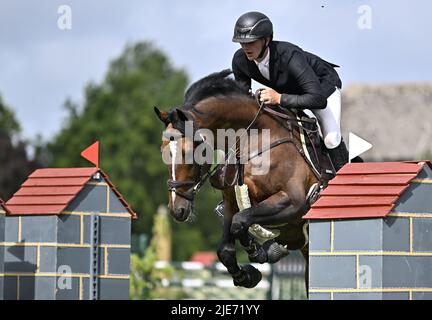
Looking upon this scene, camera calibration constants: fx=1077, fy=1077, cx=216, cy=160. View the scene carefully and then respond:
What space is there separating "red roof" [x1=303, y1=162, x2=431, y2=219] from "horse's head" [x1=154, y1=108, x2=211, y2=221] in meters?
Answer: 0.87

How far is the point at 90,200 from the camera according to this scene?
8562mm

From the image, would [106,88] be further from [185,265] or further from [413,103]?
[185,265]

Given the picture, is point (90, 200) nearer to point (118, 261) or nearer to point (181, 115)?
point (118, 261)

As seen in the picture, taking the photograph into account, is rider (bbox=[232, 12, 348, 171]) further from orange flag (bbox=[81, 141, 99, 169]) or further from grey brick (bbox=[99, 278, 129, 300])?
grey brick (bbox=[99, 278, 129, 300])

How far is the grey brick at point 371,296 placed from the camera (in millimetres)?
6449

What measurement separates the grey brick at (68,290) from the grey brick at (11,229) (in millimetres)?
510

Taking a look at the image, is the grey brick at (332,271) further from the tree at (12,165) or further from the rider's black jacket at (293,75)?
the tree at (12,165)

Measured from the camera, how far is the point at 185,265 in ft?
61.5

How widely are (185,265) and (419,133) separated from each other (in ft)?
77.3

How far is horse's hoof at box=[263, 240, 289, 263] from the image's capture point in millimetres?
7773

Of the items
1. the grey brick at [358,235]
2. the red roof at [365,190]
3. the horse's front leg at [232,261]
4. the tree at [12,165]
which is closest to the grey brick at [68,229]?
the horse's front leg at [232,261]

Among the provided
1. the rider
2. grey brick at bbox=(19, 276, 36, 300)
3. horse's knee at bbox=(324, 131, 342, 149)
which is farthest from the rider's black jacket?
grey brick at bbox=(19, 276, 36, 300)

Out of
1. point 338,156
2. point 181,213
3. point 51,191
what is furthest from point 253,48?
point 51,191

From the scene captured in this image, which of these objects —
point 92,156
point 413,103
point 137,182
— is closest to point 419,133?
point 413,103
